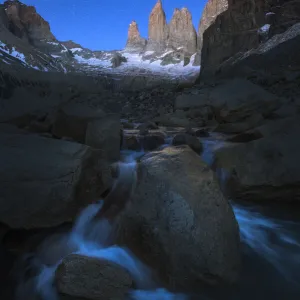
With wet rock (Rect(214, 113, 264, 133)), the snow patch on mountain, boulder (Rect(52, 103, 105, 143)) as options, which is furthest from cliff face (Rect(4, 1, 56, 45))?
boulder (Rect(52, 103, 105, 143))

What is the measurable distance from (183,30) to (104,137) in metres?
166

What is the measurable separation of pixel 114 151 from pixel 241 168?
2.61 metres

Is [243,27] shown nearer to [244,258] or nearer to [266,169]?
[266,169]

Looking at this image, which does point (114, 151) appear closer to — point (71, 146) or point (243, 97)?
point (71, 146)

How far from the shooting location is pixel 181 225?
2789 mm

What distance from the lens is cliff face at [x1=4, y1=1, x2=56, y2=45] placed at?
422 feet

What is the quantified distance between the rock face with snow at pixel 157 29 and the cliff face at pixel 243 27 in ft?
439

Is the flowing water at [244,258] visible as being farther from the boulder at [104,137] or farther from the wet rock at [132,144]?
the wet rock at [132,144]

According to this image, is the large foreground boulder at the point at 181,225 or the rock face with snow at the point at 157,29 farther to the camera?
the rock face with snow at the point at 157,29

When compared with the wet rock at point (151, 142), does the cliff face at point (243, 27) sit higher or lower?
higher

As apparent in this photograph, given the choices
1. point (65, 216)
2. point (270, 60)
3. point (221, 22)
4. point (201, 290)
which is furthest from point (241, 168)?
point (221, 22)

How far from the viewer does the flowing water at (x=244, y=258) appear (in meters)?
2.73

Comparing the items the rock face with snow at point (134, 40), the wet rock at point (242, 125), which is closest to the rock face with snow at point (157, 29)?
the rock face with snow at point (134, 40)

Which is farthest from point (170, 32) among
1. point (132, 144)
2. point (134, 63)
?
point (132, 144)
